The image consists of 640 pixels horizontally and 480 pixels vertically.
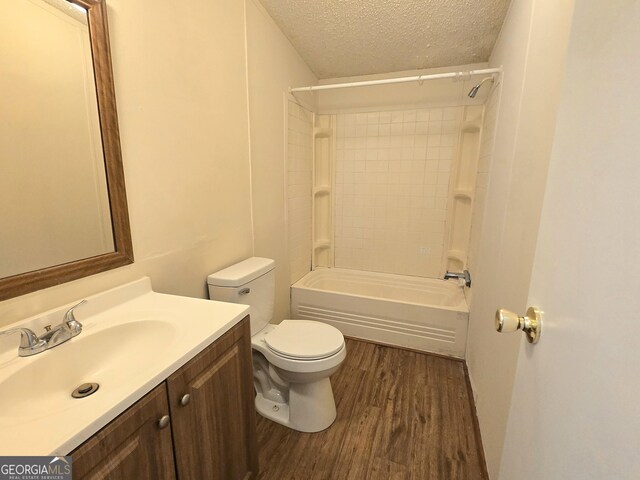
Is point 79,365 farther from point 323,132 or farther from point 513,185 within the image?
point 323,132

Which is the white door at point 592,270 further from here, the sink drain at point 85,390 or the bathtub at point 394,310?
the bathtub at point 394,310

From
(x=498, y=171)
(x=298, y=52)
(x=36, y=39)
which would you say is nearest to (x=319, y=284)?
(x=498, y=171)

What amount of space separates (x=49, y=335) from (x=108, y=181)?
52cm

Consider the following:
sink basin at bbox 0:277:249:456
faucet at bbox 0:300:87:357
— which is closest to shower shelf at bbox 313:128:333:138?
sink basin at bbox 0:277:249:456

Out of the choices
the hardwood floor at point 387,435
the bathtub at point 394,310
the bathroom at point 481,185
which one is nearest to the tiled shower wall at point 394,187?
the bathroom at point 481,185

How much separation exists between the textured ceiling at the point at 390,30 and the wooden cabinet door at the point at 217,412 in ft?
5.99

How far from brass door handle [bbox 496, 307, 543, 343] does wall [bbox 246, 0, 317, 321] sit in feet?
5.02

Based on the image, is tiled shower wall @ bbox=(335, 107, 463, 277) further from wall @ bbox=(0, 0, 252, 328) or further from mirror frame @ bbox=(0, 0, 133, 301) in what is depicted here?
mirror frame @ bbox=(0, 0, 133, 301)

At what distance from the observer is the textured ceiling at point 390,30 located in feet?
5.53

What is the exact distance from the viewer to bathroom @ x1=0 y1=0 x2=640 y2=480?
377mm

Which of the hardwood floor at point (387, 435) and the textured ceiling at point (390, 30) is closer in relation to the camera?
the hardwood floor at point (387, 435)

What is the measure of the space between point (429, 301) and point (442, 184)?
1076mm

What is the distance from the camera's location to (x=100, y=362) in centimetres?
92

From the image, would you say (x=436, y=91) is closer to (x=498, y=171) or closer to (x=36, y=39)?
(x=498, y=171)
